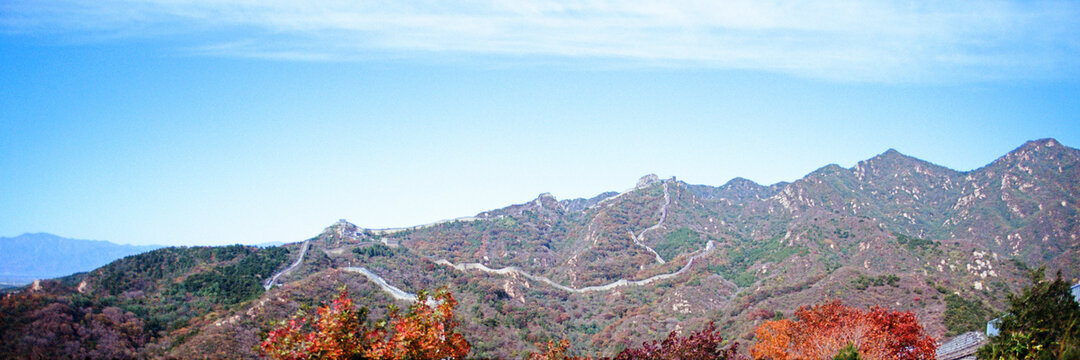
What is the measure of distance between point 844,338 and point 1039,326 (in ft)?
15.0

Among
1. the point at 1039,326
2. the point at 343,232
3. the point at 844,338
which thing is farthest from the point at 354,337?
the point at 343,232

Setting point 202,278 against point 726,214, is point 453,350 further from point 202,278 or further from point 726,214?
point 726,214

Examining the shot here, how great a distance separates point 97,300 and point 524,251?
188ft

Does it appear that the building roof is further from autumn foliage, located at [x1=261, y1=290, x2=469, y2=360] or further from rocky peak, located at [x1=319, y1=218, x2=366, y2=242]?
rocky peak, located at [x1=319, y1=218, x2=366, y2=242]

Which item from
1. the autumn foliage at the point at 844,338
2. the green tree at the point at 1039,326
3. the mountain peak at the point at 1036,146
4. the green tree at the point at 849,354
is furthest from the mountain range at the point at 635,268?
the green tree at the point at 1039,326

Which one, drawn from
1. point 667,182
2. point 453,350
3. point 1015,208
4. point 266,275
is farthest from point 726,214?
point 453,350

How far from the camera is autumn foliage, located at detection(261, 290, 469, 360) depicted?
28.0 feet

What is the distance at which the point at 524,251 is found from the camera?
82688mm

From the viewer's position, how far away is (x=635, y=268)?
6769 centimetres

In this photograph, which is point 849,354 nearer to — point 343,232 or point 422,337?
point 422,337

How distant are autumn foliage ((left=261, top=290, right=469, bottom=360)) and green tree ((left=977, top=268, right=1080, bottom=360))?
13.6m

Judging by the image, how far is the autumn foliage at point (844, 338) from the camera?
16453 millimetres

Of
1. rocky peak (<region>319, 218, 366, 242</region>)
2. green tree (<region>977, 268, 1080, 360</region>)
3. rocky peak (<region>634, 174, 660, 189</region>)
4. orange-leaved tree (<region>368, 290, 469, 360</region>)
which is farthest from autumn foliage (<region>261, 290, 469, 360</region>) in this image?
rocky peak (<region>634, 174, 660, 189</region>)

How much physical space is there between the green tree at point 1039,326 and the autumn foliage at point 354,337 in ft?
44.5
